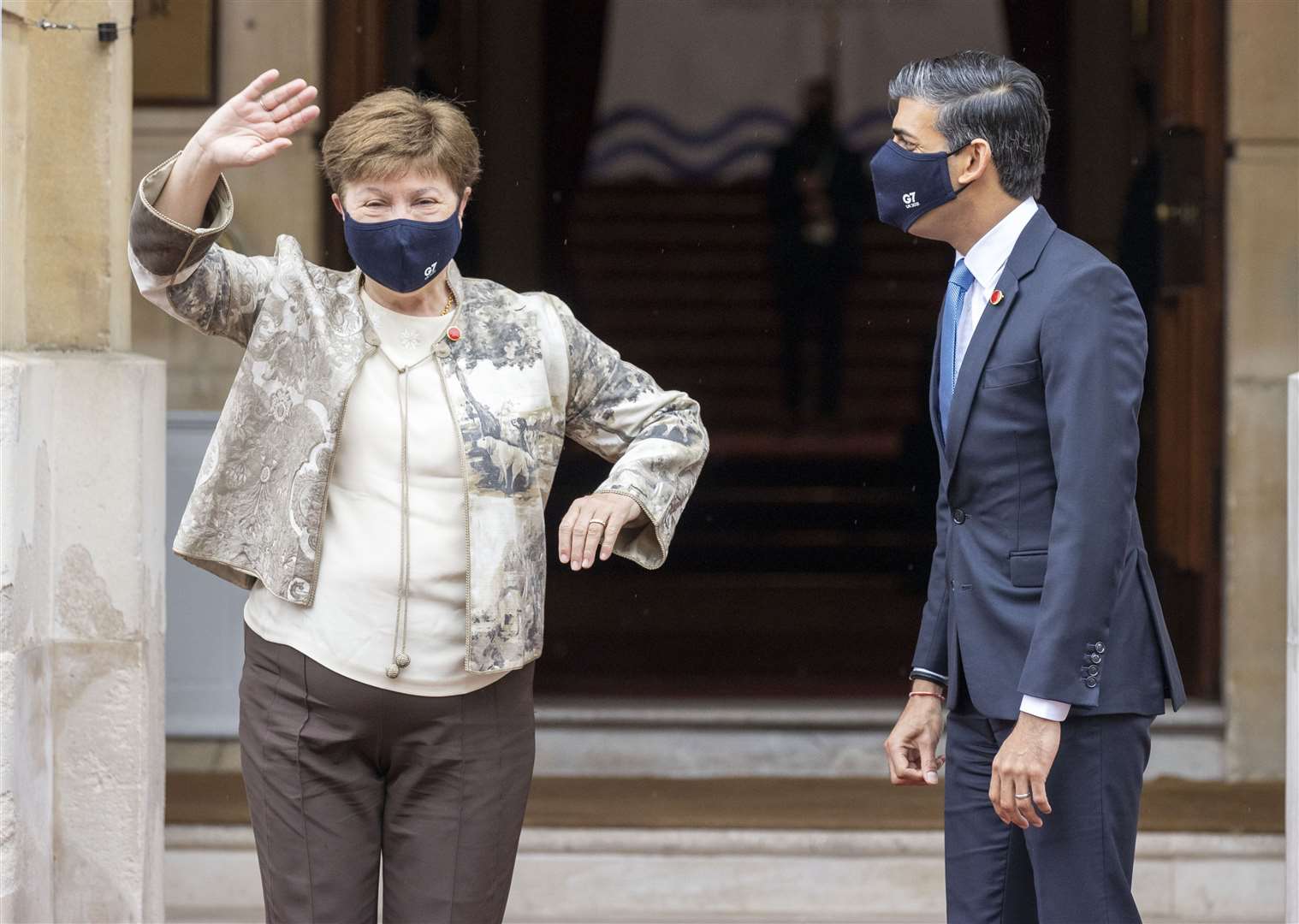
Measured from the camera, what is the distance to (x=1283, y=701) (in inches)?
199

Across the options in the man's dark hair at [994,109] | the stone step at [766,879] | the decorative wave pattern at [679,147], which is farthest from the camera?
the decorative wave pattern at [679,147]

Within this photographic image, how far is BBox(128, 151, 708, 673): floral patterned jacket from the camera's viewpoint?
250 cm

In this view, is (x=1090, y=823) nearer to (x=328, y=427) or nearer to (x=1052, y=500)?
(x=1052, y=500)

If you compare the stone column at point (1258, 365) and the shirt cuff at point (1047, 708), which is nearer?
the shirt cuff at point (1047, 708)

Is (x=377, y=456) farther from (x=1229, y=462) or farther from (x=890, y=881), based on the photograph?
(x=1229, y=462)

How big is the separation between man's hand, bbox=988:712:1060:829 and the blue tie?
52cm

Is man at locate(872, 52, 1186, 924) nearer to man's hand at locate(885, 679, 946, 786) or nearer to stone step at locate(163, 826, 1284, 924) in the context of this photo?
man's hand at locate(885, 679, 946, 786)

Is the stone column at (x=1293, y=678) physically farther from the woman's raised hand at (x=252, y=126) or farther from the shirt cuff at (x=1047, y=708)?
the woman's raised hand at (x=252, y=126)

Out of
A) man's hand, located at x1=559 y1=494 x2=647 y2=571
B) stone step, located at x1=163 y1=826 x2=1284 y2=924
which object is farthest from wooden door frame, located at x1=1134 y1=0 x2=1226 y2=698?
man's hand, located at x1=559 y1=494 x2=647 y2=571

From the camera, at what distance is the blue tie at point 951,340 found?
2.69 metres

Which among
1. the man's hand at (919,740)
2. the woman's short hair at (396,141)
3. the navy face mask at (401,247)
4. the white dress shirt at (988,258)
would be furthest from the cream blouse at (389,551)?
the white dress shirt at (988,258)

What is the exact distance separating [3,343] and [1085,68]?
5179 millimetres

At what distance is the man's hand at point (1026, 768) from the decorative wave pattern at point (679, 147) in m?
7.54

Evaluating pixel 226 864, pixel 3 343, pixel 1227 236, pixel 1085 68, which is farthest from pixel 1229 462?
pixel 3 343
